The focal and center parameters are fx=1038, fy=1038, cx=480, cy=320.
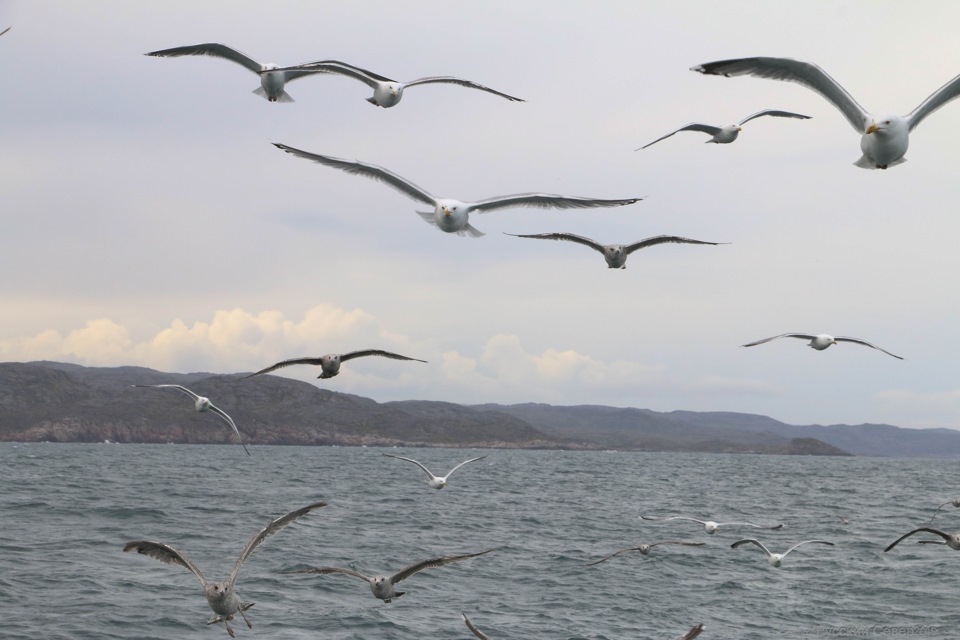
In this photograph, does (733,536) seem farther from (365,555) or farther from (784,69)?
(784,69)

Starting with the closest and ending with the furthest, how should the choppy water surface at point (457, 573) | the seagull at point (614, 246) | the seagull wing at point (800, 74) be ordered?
the seagull wing at point (800, 74)
the seagull at point (614, 246)
the choppy water surface at point (457, 573)

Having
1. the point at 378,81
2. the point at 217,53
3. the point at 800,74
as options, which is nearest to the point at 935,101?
the point at 800,74

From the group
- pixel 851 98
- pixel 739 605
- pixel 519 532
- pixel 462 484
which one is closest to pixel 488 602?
pixel 739 605

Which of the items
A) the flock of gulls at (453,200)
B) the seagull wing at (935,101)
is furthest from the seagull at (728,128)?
the seagull wing at (935,101)

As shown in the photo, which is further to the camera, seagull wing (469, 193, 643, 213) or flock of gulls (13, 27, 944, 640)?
seagull wing (469, 193, 643, 213)

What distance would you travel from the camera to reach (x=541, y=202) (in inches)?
621

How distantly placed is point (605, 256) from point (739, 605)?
1263cm

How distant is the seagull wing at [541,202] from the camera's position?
15125 mm

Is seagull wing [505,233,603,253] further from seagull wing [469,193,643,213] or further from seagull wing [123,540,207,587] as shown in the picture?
seagull wing [123,540,207,587]

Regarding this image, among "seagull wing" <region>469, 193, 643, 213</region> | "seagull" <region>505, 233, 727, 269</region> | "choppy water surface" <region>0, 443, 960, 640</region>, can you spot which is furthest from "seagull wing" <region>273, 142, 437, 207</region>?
"choppy water surface" <region>0, 443, 960, 640</region>

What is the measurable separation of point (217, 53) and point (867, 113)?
40.7ft

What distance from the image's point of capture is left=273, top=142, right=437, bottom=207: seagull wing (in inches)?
583

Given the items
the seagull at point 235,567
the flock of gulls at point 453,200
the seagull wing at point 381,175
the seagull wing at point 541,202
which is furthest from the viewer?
the seagull wing at point 541,202

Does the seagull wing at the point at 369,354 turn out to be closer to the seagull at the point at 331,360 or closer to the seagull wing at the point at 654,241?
the seagull at the point at 331,360
